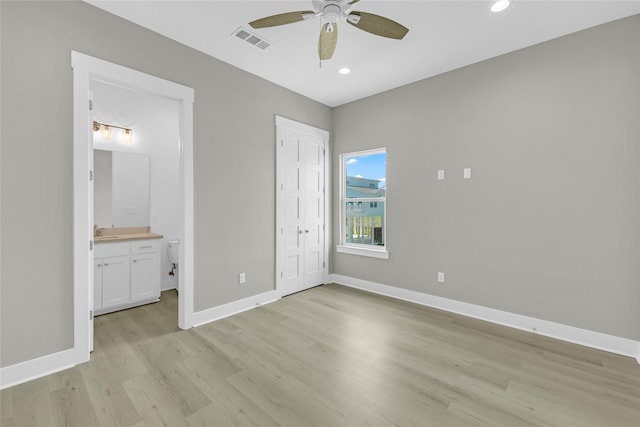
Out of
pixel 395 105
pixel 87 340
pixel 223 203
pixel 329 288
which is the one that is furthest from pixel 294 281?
pixel 395 105

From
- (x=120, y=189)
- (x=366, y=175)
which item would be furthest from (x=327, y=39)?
(x=120, y=189)

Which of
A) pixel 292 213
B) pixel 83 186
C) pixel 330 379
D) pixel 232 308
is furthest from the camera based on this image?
pixel 292 213

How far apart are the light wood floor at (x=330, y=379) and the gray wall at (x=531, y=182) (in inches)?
20.5

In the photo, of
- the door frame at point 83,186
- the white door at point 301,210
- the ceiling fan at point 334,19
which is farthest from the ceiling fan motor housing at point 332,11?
the white door at point 301,210

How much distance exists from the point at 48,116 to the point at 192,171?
1.18 m

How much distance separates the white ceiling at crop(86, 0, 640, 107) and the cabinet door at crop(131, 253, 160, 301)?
2739 mm

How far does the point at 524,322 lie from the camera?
3.01 metres

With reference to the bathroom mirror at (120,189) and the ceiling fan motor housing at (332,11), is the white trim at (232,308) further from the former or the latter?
the ceiling fan motor housing at (332,11)

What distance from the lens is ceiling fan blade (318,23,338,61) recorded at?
6.49 ft

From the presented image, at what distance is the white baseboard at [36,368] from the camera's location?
2.02 metres

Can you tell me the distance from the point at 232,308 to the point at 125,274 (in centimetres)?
148

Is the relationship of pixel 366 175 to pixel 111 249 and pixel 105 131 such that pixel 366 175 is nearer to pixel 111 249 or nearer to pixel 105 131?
pixel 111 249

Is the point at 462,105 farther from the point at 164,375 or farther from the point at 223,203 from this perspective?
the point at 164,375

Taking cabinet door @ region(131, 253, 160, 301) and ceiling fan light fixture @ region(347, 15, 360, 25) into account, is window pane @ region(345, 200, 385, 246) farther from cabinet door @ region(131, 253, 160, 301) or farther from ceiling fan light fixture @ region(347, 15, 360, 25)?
cabinet door @ region(131, 253, 160, 301)
